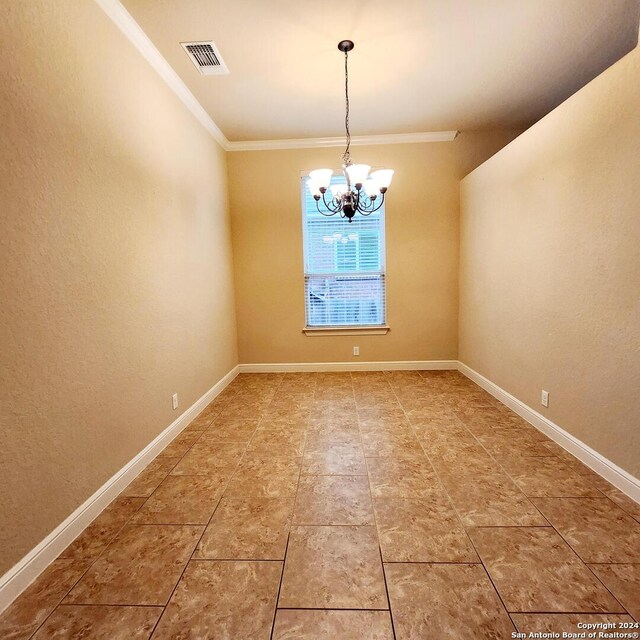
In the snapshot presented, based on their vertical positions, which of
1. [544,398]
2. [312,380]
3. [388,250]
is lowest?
[312,380]

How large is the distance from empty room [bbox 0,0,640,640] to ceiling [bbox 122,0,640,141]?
0.08 ft

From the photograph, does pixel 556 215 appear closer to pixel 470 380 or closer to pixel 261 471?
pixel 470 380

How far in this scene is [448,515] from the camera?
1.62m

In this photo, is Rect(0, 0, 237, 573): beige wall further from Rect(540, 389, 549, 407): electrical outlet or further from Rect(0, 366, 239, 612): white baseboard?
Rect(540, 389, 549, 407): electrical outlet

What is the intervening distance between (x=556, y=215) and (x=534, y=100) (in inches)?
66.8

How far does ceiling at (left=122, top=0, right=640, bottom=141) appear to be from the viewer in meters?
2.00

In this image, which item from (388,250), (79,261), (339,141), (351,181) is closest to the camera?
(79,261)

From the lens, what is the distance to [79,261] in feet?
5.31

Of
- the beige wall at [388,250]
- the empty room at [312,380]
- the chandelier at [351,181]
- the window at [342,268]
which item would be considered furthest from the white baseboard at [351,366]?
the chandelier at [351,181]

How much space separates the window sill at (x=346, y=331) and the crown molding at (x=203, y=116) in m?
2.28

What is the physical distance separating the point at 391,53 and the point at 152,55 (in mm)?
1773

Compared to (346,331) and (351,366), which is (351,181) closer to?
(346,331)

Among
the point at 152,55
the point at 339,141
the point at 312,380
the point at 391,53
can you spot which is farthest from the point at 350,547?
the point at 339,141

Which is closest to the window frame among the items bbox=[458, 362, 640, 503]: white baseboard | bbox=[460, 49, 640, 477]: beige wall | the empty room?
the empty room
